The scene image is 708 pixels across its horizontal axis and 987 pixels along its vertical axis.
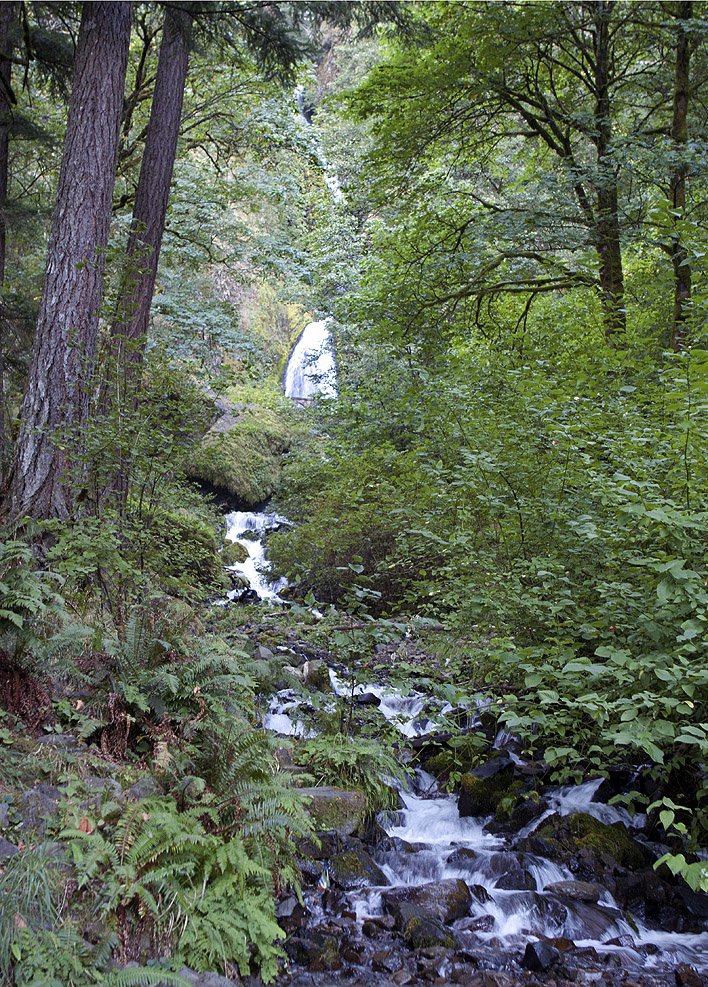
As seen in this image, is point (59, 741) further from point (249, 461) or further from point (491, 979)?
point (249, 461)

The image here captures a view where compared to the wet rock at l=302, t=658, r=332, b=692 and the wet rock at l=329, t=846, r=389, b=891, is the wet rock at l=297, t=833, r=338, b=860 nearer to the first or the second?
the wet rock at l=329, t=846, r=389, b=891

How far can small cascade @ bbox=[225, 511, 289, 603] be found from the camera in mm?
12844

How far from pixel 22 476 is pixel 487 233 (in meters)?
5.94

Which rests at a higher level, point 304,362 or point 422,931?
point 304,362

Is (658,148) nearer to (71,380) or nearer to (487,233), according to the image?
(487,233)

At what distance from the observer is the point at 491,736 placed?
6270 mm

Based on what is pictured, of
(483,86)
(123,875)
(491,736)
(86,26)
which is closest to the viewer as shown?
(123,875)

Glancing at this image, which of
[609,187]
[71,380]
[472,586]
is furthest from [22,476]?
[609,187]

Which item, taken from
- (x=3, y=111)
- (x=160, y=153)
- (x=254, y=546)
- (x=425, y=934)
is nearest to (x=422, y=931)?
(x=425, y=934)

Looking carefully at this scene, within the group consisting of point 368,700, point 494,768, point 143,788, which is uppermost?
point 143,788

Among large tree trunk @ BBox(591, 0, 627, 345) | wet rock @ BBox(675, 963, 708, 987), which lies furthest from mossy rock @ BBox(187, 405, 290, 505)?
wet rock @ BBox(675, 963, 708, 987)

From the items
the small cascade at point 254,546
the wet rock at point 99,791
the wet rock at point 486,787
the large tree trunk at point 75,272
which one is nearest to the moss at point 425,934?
the wet rock at point 486,787

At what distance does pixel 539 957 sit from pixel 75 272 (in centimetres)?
623

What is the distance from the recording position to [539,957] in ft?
11.8
